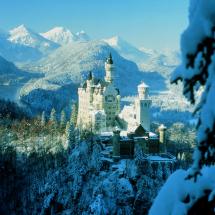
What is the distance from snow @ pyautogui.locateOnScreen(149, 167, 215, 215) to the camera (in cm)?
739

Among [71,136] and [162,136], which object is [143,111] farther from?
[71,136]

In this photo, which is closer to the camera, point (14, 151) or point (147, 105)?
point (147, 105)

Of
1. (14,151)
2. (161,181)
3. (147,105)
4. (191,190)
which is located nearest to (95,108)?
(147,105)

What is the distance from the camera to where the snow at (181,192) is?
7395 mm

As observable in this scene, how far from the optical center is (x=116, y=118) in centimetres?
8950

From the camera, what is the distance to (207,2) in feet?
19.7

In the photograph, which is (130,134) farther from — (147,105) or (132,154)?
(147,105)

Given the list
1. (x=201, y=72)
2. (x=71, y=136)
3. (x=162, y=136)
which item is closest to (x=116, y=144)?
(x=162, y=136)

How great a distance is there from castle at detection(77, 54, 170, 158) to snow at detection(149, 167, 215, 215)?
63.7 metres

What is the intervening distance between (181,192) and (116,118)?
82.0m

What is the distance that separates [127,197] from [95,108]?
2606 cm

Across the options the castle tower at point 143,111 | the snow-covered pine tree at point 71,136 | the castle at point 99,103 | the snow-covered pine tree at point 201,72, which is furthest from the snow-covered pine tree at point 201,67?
the snow-covered pine tree at point 71,136

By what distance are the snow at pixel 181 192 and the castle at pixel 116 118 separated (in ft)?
209

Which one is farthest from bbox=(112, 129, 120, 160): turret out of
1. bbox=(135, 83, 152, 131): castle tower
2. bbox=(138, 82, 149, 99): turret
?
bbox=(138, 82, 149, 99): turret
